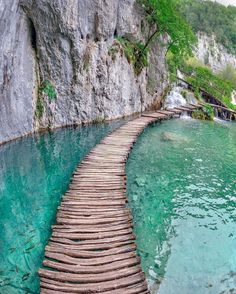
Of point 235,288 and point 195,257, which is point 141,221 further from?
point 235,288

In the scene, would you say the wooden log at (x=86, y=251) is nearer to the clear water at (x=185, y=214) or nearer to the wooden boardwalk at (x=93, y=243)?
the wooden boardwalk at (x=93, y=243)

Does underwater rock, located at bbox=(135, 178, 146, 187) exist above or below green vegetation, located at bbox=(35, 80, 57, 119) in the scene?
below

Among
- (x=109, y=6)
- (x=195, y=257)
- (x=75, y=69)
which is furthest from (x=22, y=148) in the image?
(x=109, y=6)

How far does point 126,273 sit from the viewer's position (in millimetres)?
6863

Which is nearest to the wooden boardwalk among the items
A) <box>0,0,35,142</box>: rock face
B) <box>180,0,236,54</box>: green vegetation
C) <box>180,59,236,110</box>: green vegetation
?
<box>0,0,35,142</box>: rock face

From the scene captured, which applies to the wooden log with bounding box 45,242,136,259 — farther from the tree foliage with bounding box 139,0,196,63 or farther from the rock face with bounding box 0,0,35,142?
the tree foliage with bounding box 139,0,196,63

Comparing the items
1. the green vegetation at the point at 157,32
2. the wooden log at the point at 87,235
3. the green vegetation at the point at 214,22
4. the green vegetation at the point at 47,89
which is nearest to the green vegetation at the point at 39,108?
the green vegetation at the point at 47,89

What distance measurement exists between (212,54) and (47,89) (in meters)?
82.8

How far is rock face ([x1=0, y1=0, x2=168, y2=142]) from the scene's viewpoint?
1658 cm

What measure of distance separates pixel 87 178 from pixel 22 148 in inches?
220

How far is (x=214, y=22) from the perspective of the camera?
98875 mm

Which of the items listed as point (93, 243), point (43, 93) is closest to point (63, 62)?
point (43, 93)

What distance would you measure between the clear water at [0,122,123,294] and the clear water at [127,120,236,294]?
2693 millimetres

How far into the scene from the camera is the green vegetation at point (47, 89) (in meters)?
20.1
